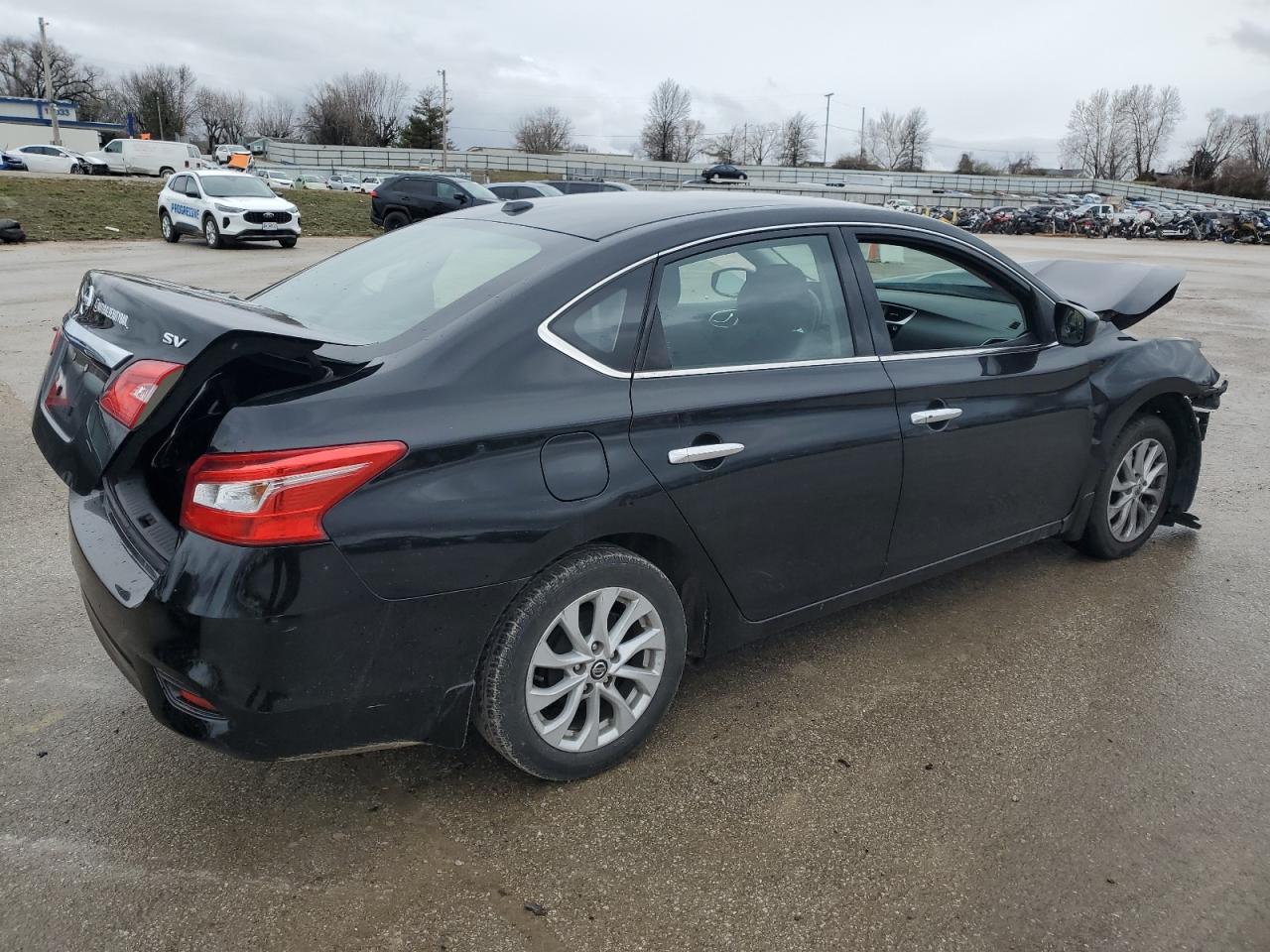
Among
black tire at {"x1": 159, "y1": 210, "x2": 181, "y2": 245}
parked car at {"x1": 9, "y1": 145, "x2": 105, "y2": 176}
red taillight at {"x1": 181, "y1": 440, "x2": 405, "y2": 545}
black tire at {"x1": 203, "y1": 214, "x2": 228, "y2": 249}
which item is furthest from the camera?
parked car at {"x1": 9, "y1": 145, "x2": 105, "y2": 176}

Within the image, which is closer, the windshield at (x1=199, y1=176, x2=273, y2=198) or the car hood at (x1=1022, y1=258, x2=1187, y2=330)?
the car hood at (x1=1022, y1=258, x2=1187, y2=330)

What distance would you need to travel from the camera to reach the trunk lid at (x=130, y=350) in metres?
2.34

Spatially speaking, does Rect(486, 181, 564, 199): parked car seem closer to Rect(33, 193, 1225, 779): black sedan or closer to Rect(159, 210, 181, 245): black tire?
Rect(159, 210, 181, 245): black tire

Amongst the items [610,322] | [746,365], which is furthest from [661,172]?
[610,322]

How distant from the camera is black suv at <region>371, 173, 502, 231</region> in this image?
2406cm

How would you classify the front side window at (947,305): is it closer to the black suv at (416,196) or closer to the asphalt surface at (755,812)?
the asphalt surface at (755,812)

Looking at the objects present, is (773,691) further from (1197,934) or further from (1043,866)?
(1197,934)

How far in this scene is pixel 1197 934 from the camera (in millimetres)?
2371

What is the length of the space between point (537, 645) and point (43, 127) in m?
94.3

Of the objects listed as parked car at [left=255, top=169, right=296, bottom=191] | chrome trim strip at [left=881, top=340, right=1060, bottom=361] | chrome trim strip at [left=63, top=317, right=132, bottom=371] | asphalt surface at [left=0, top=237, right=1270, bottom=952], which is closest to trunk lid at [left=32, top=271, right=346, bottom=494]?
chrome trim strip at [left=63, top=317, right=132, bottom=371]

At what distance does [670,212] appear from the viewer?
3207 millimetres

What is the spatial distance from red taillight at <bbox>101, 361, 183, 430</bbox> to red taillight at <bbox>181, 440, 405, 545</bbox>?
23 centimetres

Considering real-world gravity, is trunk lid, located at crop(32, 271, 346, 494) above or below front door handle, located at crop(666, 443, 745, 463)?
above

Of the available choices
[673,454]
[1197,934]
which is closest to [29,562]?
[673,454]
